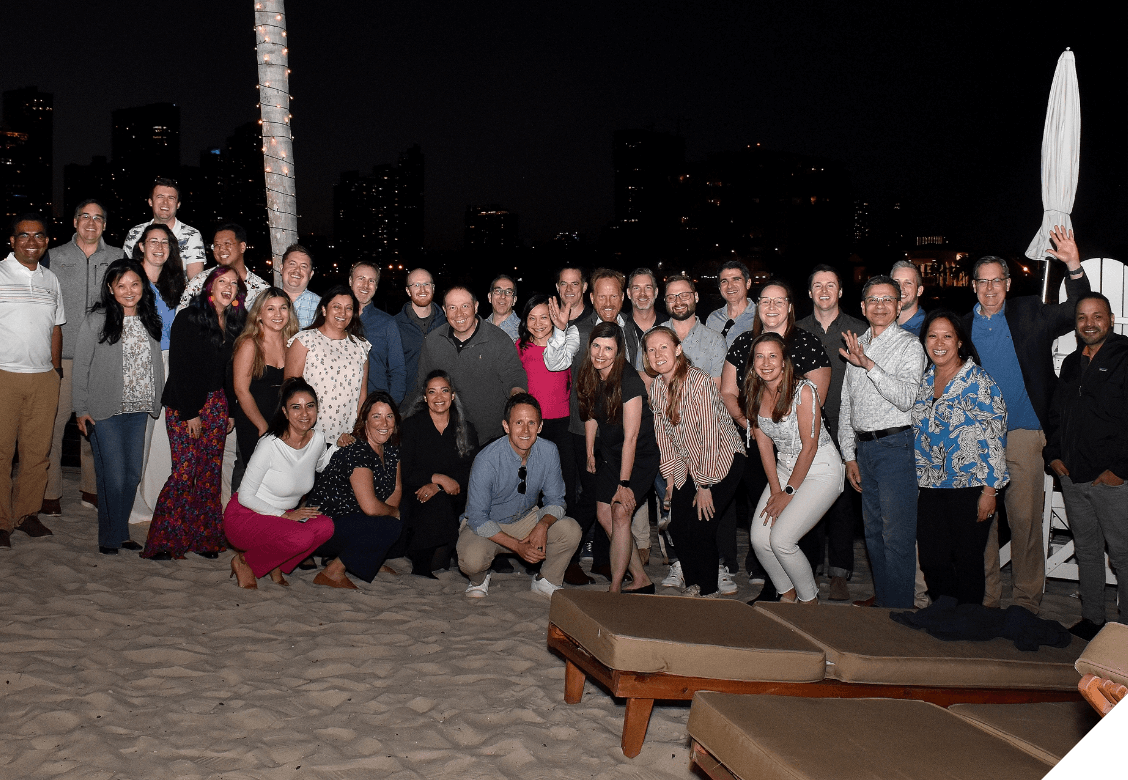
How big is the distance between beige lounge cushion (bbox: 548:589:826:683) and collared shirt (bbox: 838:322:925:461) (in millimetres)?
1530

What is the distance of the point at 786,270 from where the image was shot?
2857 inches

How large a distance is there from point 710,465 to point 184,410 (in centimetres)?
324

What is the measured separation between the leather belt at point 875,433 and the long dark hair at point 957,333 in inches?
16.5

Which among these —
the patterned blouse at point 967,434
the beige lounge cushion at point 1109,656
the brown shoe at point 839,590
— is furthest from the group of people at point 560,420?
the beige lounge cushion at point 1109,656

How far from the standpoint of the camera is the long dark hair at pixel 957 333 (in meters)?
4.34

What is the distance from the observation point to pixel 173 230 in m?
5.90

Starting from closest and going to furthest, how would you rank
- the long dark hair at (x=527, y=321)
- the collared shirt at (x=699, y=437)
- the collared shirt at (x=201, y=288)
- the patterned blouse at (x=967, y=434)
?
1. the patterned blouse at (x=967, y=434)
2. the collared shirt at (x=699, y=437)
3. the collared shirt at (x=201, y=288)
4. the long dark hair at (x=527, y=321)

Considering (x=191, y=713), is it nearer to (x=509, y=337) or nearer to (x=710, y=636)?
(x=710, y=636)

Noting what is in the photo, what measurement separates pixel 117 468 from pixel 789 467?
4082 mm

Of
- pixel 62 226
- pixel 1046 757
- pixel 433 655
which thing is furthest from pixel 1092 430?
pixel 62 226

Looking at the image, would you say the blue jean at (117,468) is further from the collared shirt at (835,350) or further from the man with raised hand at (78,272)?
the collared shirt at (835,350)

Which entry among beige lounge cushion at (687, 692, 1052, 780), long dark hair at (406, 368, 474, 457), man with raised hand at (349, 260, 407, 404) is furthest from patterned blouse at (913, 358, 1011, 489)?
man with raised hand at (349, 260, 407, 404)

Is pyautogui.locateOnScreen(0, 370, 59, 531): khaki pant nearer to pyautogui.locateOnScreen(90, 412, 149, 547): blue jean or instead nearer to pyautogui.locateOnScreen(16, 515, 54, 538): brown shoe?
pyautogui.locateOnScreen(16, 515, 54, 538): brown shoe

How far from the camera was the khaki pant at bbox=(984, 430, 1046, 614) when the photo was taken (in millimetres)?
4824
